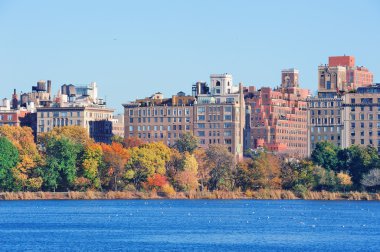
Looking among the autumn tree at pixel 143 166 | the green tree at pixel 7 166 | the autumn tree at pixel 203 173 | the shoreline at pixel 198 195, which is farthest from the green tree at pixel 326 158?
the green tree at pixel 7 166

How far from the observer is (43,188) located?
18162 centimetres

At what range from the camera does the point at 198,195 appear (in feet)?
607

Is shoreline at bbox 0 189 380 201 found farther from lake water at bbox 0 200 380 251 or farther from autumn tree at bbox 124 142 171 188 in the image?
lake water at bbox 0 200 380 251

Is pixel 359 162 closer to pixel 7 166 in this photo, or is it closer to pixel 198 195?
pixel 198 195

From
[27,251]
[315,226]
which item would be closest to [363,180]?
[315,226]

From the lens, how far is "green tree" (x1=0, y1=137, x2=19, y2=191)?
178625 mm

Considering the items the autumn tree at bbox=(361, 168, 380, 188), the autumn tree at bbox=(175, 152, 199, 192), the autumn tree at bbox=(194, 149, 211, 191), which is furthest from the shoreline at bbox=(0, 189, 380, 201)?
the autumn tree at bbox=(194, 149, 211, 191)

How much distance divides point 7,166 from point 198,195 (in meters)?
27.0

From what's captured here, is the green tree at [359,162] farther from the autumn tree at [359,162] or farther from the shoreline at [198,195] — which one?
the shoreline at [198,195]

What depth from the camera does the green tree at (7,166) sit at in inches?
7032

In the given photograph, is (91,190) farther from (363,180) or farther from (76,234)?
(76,234)

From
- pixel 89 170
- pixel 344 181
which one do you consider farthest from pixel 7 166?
pixel 344 181

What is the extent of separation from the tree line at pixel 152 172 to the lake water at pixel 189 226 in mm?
7174

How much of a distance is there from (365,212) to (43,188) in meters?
52.1
